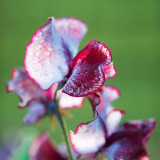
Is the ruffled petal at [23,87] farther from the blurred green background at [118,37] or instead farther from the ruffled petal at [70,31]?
the blurred green background at [118,37]

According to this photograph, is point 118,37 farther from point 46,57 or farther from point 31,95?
point 46,57

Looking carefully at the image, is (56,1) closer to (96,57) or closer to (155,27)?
(155,27)

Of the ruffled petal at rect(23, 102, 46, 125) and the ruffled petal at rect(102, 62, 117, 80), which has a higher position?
the ruffled petal at rect(102, 62, 117, 80)

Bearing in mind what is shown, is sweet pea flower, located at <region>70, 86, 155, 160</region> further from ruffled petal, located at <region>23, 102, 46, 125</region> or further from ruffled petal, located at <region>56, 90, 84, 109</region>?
ruffled petal, located at <region>23, 102, 46, 125</region>

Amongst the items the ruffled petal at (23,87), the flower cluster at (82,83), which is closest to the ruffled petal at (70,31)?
the flower cluster at (82,83)

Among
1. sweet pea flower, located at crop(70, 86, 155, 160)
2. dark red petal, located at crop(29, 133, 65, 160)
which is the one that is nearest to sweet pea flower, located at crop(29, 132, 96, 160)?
dark red petal, located at crop(29, 133, 65, 160)

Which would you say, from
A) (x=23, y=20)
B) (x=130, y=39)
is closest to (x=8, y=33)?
(x=23, y=20)
